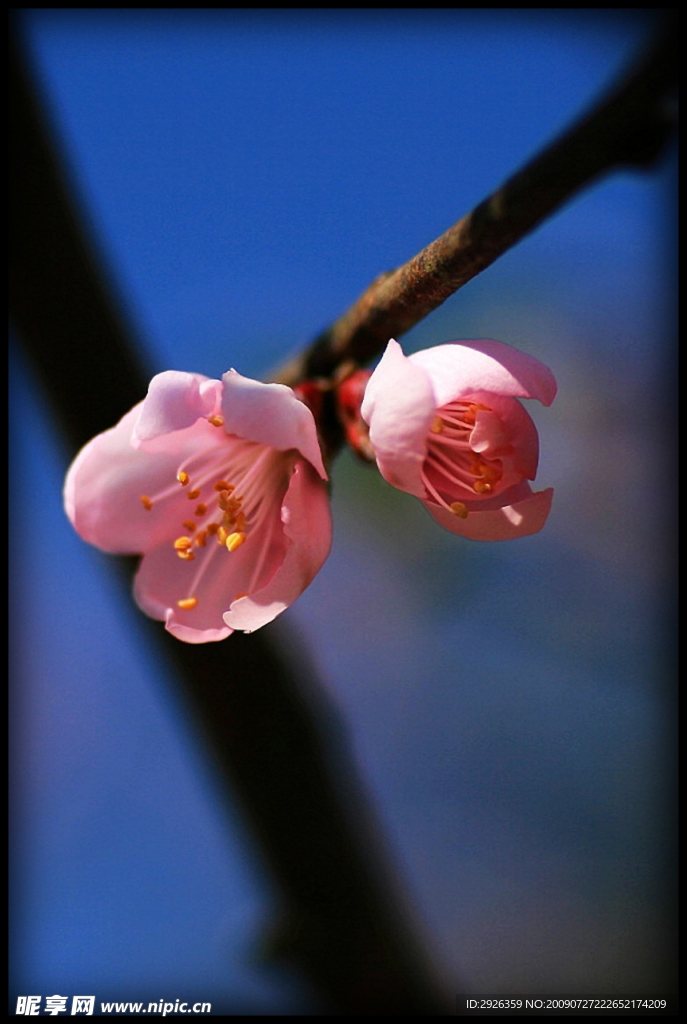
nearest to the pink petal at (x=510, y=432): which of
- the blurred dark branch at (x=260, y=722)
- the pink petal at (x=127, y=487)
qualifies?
the pink petal at (x=127, y=487)

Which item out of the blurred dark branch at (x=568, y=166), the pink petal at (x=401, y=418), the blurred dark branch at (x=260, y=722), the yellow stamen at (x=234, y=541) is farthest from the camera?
the blurred dark branch at (x=260, y=722)

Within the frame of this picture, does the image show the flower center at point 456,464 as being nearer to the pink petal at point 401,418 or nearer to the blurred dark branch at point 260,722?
the pink petal at point 401,418

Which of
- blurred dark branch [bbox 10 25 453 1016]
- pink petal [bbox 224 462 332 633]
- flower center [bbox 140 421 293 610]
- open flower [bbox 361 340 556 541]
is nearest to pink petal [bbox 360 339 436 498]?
open flower [bbox 361 340 556 541]

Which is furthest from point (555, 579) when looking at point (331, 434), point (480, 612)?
point (331, 434)

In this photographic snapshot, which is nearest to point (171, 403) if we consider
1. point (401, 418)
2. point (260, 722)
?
point (401, 418)

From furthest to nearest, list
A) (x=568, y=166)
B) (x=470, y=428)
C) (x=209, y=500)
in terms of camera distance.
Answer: (x=209, y=500)
(x=470, y=428)
(x=568, y=166)

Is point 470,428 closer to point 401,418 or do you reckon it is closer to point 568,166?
point 401,418
